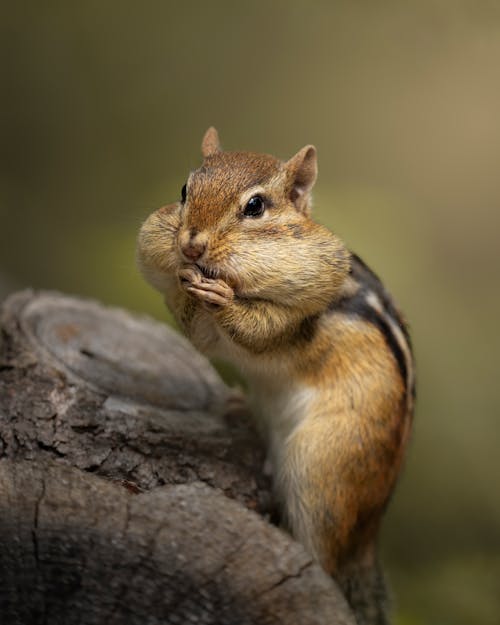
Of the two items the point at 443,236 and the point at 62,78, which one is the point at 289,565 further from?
the point at 62,78

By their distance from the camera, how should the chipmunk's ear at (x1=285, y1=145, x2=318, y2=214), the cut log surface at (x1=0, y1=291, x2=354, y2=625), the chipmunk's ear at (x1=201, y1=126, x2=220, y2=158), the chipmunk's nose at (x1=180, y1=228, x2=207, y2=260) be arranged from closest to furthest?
the cut log surface at (x1=0, y1=291, x2=354, y2=625)
the chipmunk's nose at (x1=180, y1=228, x2=207, y2=260)
the chipmunk's ear at (x1=285, y1=145, x2=318, y2=214)
the chipmunk's ear at (x1=201, y1=126, x2=220, y2=158)

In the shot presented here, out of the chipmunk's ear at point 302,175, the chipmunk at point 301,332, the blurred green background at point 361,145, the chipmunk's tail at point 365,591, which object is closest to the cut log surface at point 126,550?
the chipmunk at point 301,332

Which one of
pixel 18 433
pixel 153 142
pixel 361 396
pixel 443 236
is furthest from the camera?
pixel 153 142

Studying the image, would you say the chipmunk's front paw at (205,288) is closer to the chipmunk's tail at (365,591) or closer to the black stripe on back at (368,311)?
the black stripe on back at (368,311)

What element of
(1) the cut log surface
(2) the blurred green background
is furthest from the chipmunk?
(2) the blurred green background

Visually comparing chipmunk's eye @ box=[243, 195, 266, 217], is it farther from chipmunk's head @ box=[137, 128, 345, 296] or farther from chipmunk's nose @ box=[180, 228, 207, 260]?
chipmunk's nose @ box=[180, 228, 207, 260]

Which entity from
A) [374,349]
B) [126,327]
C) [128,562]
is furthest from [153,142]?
[128,562]

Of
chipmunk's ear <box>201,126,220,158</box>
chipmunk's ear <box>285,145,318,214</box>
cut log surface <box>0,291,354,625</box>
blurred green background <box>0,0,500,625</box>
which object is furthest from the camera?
blurred green background <box>0,0,500,625</box>
